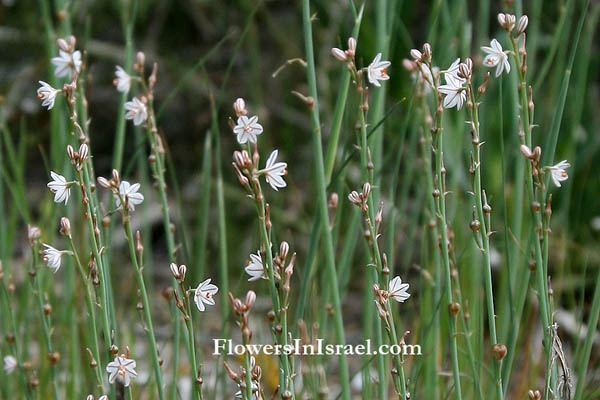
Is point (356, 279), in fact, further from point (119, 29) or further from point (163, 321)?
point (119, 29)

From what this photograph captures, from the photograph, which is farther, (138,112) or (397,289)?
(138,112)

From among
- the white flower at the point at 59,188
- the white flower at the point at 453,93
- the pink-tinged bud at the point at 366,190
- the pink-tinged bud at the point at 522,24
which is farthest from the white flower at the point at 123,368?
the pink-tinged bud at the point at 522,24

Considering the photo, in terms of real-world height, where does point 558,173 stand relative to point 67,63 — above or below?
below

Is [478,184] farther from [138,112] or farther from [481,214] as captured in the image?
[138,112]

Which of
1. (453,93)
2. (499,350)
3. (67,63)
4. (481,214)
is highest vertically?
(67,63)

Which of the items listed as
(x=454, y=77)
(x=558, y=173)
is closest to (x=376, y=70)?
(x=454, y=77)

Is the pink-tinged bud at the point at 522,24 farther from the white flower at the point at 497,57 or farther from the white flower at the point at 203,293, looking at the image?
the white flower at the point at 203,293

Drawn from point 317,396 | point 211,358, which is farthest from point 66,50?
point 211,358

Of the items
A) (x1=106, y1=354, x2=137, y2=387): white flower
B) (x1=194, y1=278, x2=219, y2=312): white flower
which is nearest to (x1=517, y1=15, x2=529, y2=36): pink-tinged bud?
(x1=194, y1=278, x2=219, y2=312): white flower

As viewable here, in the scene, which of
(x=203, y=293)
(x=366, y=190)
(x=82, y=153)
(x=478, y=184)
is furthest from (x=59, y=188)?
(x=478, y=184)
